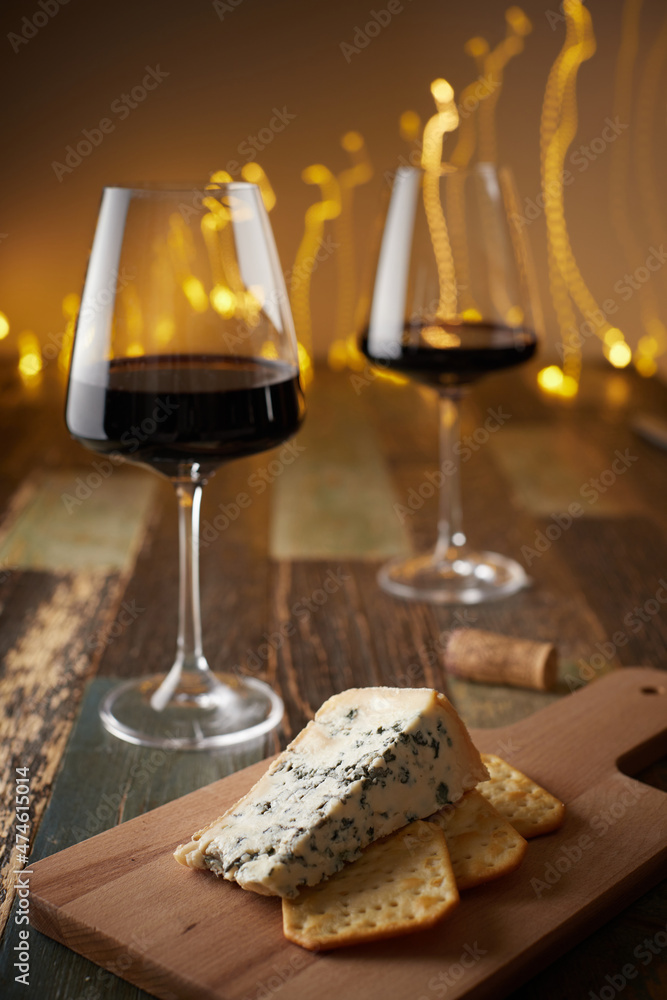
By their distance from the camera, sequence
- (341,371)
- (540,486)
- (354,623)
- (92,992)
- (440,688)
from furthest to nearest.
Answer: (341,371), (540,486), (354,623), (440,688), (92,992)

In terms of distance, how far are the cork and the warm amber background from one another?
7.54 ft

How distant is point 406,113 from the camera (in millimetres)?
3107

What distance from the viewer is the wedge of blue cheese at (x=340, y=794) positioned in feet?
2.15

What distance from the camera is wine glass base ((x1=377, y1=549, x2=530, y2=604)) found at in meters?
1.33

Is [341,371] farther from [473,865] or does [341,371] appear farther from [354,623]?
[473,865]

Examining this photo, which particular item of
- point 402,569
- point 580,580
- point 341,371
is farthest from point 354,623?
point 341,371

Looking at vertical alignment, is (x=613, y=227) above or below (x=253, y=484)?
above

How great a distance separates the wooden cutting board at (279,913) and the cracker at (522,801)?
0.01 meters

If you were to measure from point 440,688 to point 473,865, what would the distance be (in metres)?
0.41

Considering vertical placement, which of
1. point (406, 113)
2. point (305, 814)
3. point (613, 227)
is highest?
point (406, 113)

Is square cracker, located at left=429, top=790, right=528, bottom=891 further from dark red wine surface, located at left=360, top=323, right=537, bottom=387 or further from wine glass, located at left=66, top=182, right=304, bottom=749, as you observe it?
dark red wine surface, located at left=360, top=323, right=537, bottom=387

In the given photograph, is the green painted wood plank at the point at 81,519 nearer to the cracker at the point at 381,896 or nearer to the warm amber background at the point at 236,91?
the cracker at the point at 381,896

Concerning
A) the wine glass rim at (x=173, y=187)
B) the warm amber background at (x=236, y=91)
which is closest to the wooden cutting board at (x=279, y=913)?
the wine glass rim at (x=173, y=187)

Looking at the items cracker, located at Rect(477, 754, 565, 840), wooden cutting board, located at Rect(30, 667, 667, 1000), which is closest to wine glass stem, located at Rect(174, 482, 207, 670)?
wooden cutting board, located at Rect(30, 667, 667, 1000)
